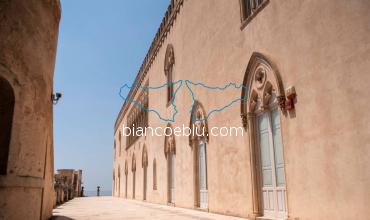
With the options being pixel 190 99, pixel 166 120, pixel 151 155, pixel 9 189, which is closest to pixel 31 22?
pixel 9 189

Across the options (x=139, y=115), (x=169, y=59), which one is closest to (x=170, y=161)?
(x=169, y=59)

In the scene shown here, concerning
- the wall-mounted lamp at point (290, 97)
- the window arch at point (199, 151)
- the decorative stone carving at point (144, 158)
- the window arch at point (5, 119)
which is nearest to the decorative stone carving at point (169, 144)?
the window arch at point (199, 151)

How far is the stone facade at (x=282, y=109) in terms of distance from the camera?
5203mm


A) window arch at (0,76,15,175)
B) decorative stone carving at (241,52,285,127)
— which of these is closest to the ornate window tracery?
decorative stone carving at (241,52,285,127)

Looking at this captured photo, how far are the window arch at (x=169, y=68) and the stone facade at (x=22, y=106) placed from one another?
957cm

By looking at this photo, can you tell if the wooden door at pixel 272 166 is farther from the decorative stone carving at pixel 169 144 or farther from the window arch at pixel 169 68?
the window arch at pixel 169 68

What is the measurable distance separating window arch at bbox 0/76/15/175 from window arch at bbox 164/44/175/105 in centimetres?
1079

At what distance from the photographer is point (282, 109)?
6.82 meters

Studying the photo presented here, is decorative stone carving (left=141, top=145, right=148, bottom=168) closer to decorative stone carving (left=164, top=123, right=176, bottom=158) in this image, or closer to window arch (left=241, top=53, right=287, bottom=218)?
decorative stone carving (left=164, top=123, right=176, bottom=158)

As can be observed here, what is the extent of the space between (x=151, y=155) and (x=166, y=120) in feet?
12.9

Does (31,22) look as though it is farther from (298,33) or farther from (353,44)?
(353,44)

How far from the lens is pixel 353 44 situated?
5207 millimetres

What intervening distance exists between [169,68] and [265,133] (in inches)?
376

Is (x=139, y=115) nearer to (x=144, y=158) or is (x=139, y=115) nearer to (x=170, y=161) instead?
(x=144, y=158)
